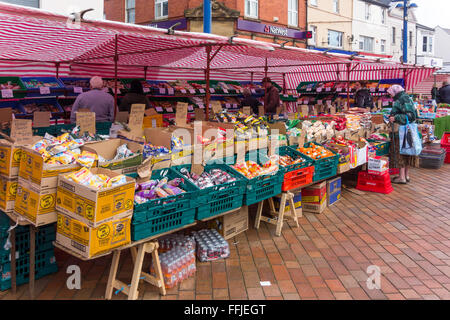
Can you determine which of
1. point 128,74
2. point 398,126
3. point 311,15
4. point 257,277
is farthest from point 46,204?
point 311,15

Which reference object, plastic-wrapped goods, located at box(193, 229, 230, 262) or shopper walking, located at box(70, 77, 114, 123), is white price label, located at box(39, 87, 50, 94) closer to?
shopper walking, located at box(70, 77, 114, 123)

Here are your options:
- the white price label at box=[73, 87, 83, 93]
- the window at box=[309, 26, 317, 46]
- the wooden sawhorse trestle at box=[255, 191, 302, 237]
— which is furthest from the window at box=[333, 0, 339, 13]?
the wooden sawhorse trestle at box=[255, 191, 302, 237]

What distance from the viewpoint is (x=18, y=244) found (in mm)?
3547

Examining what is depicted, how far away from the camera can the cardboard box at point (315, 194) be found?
5.73m

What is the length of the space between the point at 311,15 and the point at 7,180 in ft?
69.1

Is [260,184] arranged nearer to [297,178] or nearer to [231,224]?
[231,224]

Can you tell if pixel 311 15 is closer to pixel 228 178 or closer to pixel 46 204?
pixel 228 178

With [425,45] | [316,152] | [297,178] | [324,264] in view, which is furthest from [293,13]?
[425,45]

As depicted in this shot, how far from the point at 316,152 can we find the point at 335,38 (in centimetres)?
2087

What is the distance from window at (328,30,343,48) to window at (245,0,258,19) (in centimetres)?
744

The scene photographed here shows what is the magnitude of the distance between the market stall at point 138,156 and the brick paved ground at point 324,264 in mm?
251

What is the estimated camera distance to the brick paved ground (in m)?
3.52

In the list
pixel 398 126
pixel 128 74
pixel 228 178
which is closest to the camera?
pixel 228 178

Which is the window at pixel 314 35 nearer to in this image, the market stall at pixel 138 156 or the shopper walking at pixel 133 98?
the market stall at pixel 138 156
